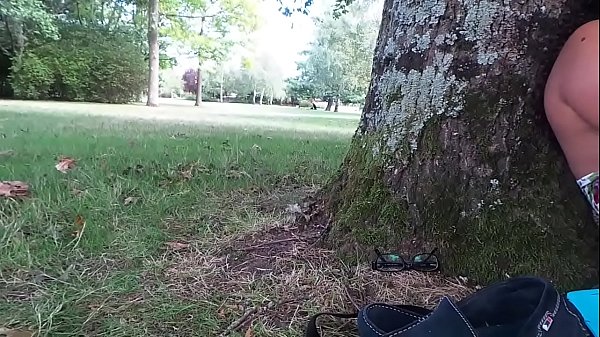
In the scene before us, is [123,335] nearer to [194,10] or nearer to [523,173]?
[523,173]

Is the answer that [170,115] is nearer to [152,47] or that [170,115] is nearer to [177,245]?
[152,47]

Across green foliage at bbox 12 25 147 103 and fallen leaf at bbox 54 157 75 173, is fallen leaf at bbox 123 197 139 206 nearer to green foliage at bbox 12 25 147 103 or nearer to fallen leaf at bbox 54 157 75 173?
fallen leaf at bbox 54 157 75 173

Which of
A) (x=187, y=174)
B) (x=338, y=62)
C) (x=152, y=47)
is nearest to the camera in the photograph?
(x=187, y=174)

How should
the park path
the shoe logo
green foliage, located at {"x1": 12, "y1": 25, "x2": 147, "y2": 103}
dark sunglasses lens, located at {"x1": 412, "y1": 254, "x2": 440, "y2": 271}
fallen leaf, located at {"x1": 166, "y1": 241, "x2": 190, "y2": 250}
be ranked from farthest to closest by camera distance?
green foliage, located at {"x1": 12, "y1": 25, "x2": 147, "y2": 103}
the park path
fallen leaf, located at {"x1": 166, "y1": 241, "x2": 190, "y2": 250}
dark sunglasses lens, located at {"x1": 412, "y1": 254, "x2": 440, "y2": 271}
the shoe logo

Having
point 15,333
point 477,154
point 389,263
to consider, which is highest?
point 477,154

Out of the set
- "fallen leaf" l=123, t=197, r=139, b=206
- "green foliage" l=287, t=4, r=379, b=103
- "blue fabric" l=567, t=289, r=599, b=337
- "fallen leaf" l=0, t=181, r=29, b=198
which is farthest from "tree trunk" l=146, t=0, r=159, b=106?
"green foliage" l=287, t=4, r=379, b=103

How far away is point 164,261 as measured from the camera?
1418 millimetres

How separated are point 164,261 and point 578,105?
44.0 inches

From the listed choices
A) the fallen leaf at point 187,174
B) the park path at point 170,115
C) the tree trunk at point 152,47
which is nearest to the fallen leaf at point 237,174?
→ the fallen leaf at point 187,174

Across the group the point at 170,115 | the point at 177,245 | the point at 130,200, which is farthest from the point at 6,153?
the point at 170,115

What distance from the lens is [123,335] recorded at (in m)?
1.07

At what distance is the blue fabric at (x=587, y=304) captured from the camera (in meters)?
0.93

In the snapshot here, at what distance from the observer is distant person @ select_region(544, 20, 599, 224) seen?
488 millimetres

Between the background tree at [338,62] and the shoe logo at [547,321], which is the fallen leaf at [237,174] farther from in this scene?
the background tree at [338,62]
